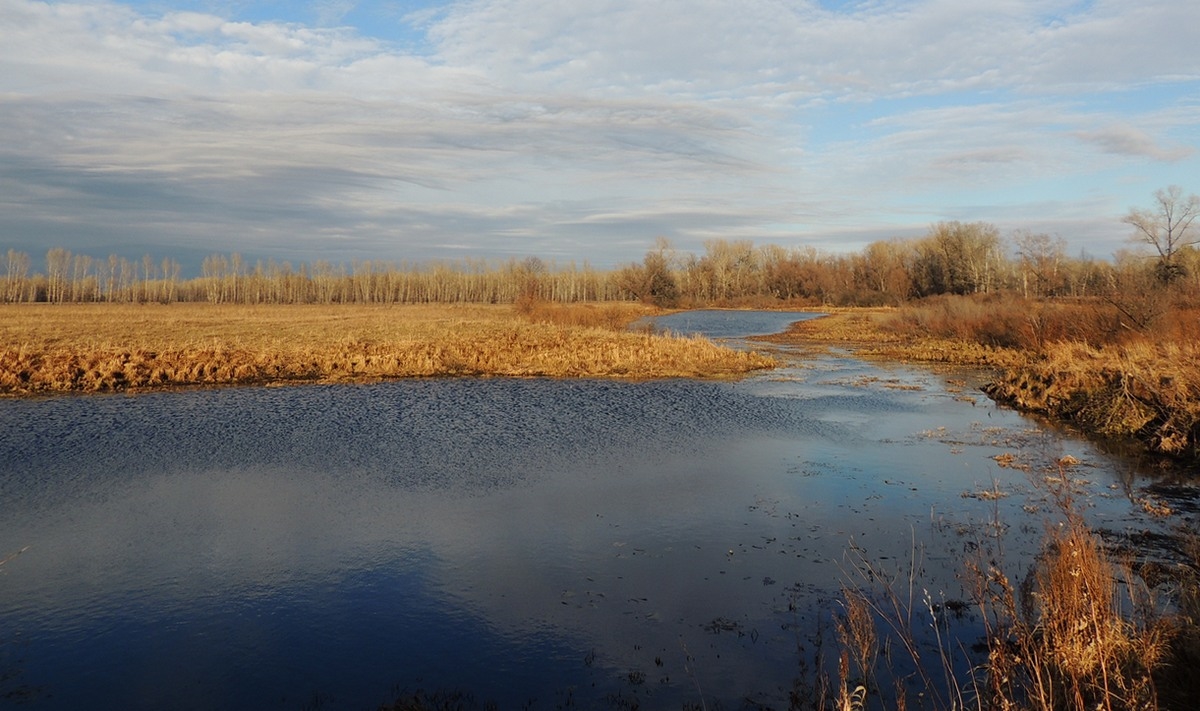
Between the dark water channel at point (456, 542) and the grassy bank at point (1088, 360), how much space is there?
1727 mm

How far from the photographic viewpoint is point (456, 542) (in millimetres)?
9641

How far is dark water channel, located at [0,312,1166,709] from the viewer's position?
6391mm

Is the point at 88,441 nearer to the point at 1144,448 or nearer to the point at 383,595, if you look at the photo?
the point at 383,595

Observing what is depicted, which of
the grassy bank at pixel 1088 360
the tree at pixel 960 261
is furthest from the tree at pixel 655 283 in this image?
the grassy bank at pixel 1088 360

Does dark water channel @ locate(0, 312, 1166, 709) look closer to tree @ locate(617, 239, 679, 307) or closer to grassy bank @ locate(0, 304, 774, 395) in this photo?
grassy bank @ locate(0, 304, 774, 395)

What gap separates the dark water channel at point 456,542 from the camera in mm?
6391

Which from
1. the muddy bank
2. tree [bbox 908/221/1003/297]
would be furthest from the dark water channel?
tree [bbox 908/221/1003/297]

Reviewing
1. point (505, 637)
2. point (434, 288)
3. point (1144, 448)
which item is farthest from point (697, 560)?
point (434, 288)

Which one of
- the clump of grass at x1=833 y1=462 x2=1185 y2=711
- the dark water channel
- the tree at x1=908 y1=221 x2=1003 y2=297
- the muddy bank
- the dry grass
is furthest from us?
the tree at x1=908 y1=221 x2=1003 y2=297

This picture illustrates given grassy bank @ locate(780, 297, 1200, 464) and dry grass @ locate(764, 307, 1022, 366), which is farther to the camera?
dry grass @ locate(764, 307, 1022, 366)

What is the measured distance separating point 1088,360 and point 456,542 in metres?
19.6

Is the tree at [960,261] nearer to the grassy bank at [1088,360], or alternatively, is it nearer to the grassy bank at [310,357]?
the grassy bank at [1088,360]

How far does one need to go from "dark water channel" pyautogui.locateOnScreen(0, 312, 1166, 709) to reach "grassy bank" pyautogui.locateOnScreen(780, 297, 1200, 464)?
5.67 feet

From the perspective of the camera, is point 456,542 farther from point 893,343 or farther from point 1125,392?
point 893,343
